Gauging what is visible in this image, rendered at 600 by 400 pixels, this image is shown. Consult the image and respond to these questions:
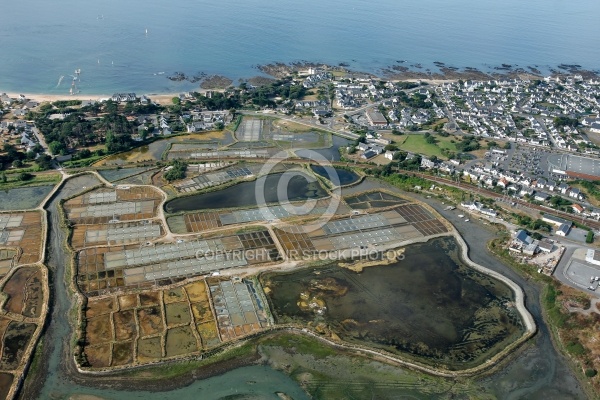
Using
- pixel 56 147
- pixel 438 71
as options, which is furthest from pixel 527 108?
pixel 56 147

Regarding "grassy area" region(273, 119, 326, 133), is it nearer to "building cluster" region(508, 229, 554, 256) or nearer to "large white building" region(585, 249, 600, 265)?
"building cluster" region(508, 229, 554, 256)

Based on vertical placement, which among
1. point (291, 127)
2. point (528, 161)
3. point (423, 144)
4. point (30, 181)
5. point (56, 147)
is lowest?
point (30, 181)

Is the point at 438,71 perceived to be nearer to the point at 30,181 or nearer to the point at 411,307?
the point at 411,307

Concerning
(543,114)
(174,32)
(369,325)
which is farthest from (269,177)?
(174,32)

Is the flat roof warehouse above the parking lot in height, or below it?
above

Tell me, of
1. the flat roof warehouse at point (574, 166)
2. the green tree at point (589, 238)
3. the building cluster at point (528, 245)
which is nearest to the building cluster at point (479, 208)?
the building cluster at point (528, 245)

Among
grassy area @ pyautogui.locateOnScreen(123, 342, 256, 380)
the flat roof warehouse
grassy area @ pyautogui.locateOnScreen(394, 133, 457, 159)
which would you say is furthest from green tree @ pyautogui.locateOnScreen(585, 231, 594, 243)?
grassy area @ pyautogui.locateOnScreen(123, 342, 256, 380)

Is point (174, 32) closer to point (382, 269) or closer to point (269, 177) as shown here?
point (269, 177)

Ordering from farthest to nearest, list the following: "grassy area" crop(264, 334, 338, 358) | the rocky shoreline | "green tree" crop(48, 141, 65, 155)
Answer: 1. the rocky shoreline
2. "green tree" crop(48, 141, 65, 155)
3. "grassy area" crop(264, 334, 338, 358)
